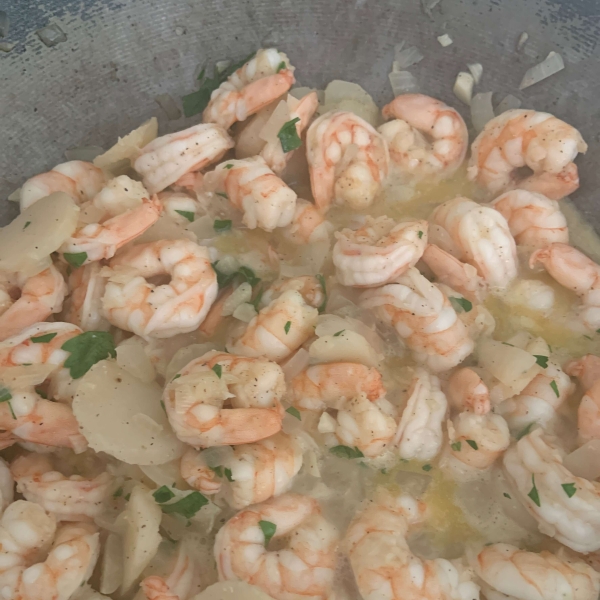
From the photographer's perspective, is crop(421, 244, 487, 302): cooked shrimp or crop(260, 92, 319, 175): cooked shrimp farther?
crop(260, 92, 319, 175): cooked shrimp

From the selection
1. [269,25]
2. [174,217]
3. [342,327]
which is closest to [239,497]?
[342,327]

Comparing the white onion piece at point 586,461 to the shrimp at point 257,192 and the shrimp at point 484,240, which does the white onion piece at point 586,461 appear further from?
the shrimp at point 257,192

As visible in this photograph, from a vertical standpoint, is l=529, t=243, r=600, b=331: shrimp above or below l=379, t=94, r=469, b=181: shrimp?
below

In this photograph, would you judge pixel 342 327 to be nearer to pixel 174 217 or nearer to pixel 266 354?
pixel 266 354

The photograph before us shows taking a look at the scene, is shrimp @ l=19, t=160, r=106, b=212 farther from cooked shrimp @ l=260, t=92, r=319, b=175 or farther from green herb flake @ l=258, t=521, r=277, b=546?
green herb flake @ l=258, t=521, r=277, b=546

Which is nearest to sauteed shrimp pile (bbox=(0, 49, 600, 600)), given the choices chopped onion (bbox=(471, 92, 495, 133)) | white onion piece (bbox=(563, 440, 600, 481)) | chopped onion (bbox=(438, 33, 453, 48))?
white onion piece (bbox=(563, 440, 600, 481))

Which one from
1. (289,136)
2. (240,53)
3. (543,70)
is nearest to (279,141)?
(289,136)

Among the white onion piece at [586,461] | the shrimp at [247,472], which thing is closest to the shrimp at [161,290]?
the shrimp at [247,472]
